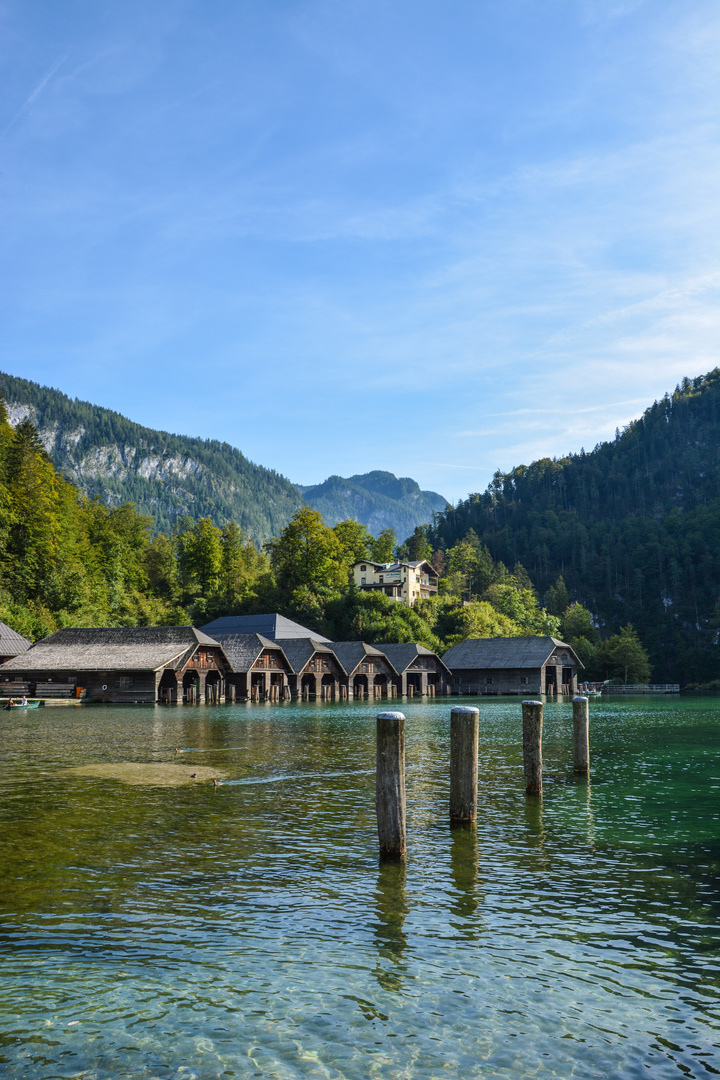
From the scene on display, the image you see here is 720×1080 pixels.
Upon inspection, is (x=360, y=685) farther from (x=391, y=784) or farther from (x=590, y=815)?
(x=391, y=784)

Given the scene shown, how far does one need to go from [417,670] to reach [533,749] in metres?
68.1

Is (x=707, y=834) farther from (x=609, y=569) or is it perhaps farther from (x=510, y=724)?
(x=609, y=569)

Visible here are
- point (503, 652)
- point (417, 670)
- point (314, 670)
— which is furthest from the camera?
point (503, 652)

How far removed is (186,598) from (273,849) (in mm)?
96052

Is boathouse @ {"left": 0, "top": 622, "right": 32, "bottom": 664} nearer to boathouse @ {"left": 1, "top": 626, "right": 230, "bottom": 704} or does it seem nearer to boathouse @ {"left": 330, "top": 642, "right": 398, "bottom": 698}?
boathouse @ {"left": 1, "top": 626, "right": 230, "bottom": 704}

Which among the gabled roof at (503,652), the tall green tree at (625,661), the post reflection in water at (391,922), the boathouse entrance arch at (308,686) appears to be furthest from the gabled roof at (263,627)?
the post reflection in water at (391,922)

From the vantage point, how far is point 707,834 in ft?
41.4

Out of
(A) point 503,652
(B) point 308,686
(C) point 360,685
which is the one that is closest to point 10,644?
(B) point 308,686

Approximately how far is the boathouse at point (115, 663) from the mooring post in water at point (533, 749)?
1740 inches

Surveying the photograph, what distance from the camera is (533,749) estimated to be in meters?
16.2

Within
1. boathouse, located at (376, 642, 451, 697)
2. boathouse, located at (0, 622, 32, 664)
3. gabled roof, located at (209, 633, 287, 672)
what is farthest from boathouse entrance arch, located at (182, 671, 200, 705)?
boathouse, located at (376, 642, 451, 697)

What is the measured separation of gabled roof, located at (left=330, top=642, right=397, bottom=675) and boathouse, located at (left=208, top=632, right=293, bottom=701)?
610cm

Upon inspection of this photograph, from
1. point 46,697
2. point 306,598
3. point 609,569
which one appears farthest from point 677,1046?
point 609,569

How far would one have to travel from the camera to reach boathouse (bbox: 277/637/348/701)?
71.6m
